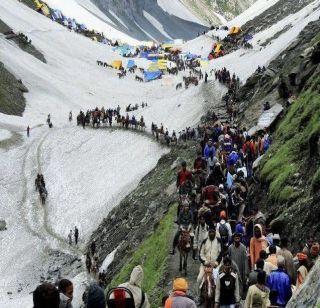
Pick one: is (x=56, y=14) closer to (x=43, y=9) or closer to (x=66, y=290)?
(x=43, y=9)

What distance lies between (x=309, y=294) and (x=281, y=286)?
2596 mm

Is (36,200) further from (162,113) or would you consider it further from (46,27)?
(46,27)

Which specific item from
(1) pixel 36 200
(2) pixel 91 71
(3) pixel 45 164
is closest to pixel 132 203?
(1) pixel 36 200

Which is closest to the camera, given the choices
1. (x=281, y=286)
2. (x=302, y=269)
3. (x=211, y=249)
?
(x=281, y=286)

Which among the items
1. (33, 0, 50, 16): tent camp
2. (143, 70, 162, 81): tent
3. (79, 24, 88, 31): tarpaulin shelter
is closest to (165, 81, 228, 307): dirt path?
(143, 70, 162, 81): tent

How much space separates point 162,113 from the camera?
216 ft

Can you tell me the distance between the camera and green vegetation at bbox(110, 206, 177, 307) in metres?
20.2

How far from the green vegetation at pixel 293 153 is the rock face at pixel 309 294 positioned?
356 inches

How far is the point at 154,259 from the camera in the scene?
23.3 meters

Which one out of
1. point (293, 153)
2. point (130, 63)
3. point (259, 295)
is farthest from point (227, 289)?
point (130, 63)

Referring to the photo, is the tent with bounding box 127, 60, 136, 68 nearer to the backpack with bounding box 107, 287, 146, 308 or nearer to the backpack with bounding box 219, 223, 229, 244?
the backpack with bounding box 219, 223, 229, 244

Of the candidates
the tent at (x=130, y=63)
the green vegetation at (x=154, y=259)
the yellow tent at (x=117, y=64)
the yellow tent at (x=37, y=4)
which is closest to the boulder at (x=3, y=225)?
the green vegetation at (x=154, y=259)

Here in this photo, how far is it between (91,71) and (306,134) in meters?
87.6

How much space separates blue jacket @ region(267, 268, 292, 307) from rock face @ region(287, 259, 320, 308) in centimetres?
177
